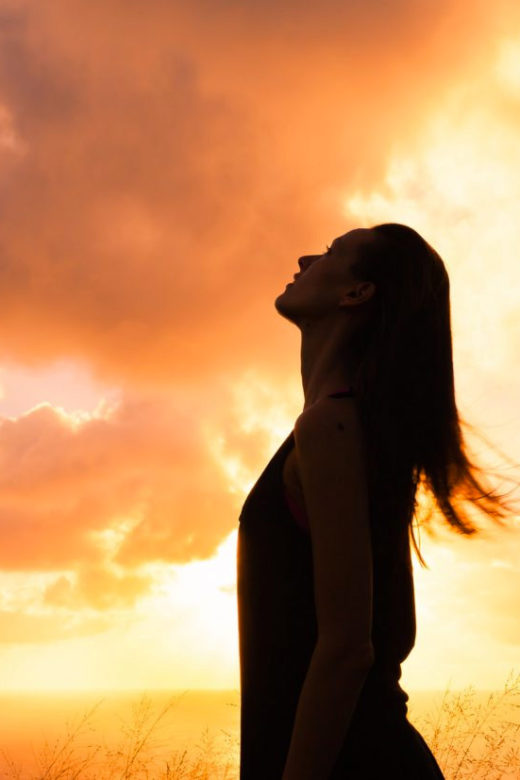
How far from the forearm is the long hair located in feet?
1.51

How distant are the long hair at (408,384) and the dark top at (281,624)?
117 millimetres

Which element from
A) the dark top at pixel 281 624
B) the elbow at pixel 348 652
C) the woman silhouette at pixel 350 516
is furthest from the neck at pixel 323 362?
the elbow at pixel 348 652

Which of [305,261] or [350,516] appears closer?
[350,516]

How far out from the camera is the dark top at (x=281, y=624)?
6.68 ft

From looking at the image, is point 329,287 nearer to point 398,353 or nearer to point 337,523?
point 398,353

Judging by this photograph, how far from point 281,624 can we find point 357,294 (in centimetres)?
102

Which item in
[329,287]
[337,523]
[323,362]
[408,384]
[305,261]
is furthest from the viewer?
A: [305,261]

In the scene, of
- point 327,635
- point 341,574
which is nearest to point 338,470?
point 341,574

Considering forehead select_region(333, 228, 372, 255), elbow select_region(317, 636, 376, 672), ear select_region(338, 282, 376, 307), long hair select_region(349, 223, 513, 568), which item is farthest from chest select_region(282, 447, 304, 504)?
forehead select_region(333, 228, 372, 255)

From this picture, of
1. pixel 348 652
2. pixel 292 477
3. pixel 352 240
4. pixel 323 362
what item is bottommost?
pixel 348 652

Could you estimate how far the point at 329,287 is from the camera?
2514mm

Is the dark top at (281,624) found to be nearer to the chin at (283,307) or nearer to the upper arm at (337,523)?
the upper arm at (337,523)

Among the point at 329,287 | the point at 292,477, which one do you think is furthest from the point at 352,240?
the point at 292,477

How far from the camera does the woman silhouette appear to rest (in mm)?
1841
